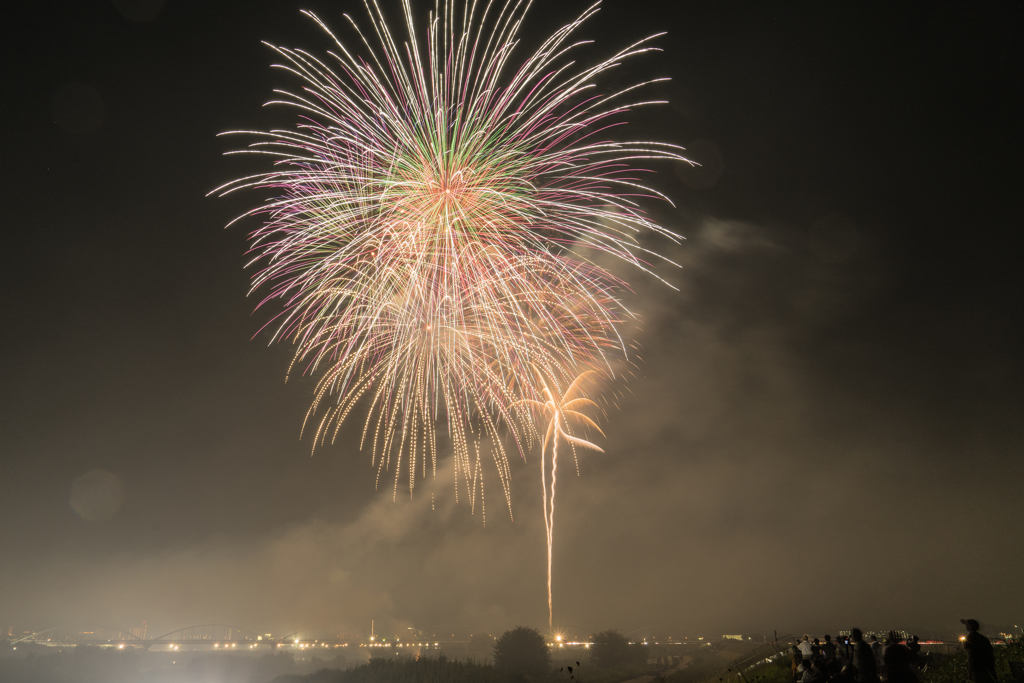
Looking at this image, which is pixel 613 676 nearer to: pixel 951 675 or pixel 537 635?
pixel 537 635

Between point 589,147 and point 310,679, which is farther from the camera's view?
point 310,679

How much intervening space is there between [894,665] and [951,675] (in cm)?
693

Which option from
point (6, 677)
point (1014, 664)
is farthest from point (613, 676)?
point (6, 677)

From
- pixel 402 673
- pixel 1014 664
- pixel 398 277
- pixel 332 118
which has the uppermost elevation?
pixel 332 118

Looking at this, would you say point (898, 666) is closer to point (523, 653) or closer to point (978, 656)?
point (978, 656)

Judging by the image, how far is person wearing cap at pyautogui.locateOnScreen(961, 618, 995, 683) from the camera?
32.0 feet

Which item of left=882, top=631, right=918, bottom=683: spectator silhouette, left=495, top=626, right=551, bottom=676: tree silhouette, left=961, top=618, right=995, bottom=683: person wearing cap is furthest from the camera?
left=495, top=626, right=551, bottom=676: tree silhouette

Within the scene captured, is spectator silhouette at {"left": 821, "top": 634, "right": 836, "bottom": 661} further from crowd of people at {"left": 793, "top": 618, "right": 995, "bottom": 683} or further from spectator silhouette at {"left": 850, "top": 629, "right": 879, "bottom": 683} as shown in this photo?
spectator silhouette at {"left": 850, "top": 629, "right": 879, "bottom": 683}

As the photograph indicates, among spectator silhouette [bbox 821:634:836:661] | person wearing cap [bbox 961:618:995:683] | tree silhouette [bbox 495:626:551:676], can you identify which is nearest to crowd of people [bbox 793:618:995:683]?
person wearing cap [bbox 961:618:995:683]

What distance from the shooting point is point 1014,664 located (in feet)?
40.7

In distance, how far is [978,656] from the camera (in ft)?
32.3

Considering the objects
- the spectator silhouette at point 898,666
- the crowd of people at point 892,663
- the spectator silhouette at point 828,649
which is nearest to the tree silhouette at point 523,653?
the spectator silhouette at point 828,649

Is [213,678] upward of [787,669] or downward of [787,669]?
downward

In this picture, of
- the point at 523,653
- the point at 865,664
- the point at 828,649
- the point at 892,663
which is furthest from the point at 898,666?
the point at 523,653
